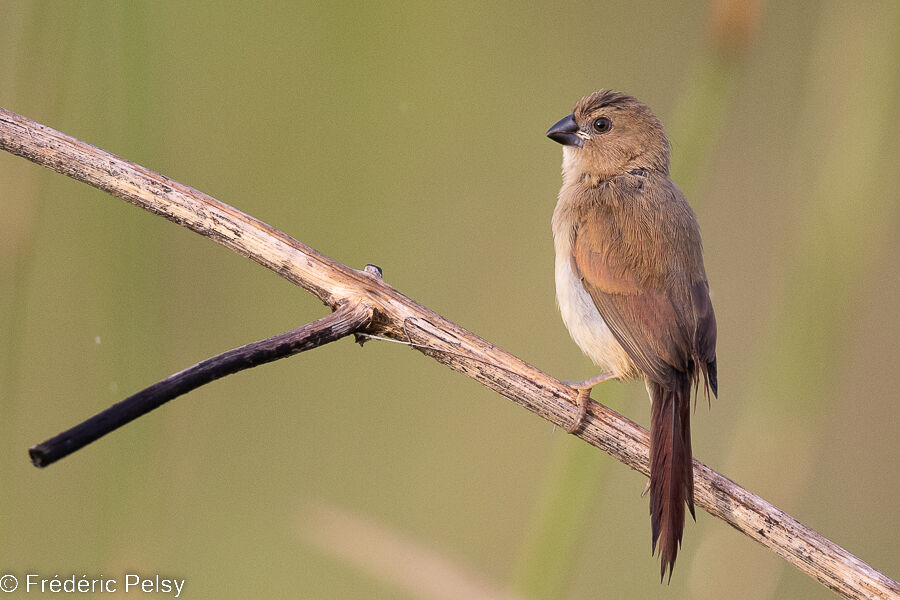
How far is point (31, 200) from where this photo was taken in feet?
7.76

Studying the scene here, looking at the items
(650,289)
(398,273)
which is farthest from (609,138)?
(398,273)

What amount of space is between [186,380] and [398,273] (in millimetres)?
2278

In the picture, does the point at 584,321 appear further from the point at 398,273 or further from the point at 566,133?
the point at 398,273

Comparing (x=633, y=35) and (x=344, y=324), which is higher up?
(x=633, y=35)

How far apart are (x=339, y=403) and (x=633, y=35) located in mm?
2172

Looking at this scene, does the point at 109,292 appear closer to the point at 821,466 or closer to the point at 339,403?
the point at 339,403

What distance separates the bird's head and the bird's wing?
1.32 ft

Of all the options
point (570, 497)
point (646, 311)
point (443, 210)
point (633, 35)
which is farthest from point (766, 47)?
point (570, 497)

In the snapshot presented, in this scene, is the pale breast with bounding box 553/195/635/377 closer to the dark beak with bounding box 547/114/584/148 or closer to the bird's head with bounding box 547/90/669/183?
the bird's head with bounding box 547/90/669/183

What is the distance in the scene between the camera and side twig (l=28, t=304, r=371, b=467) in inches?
50.8

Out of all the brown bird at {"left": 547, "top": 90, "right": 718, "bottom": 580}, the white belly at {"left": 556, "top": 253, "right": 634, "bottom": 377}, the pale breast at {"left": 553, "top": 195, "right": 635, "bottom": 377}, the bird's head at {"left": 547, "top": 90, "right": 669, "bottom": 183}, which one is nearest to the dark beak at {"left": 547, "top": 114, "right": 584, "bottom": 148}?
the bird's head at {"left": 547, "top": 90, "right": 669, "bottom": 183}

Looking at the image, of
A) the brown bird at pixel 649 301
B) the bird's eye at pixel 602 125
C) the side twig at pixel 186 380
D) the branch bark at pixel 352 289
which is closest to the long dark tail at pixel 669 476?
the brown bird at pixel 649 301

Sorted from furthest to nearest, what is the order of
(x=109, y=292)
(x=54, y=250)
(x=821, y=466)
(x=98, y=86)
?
(x=821, y=466) → (x=54, y=250) → (x=98, y=86) → (x=109, y=292)

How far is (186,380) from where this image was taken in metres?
1.45
